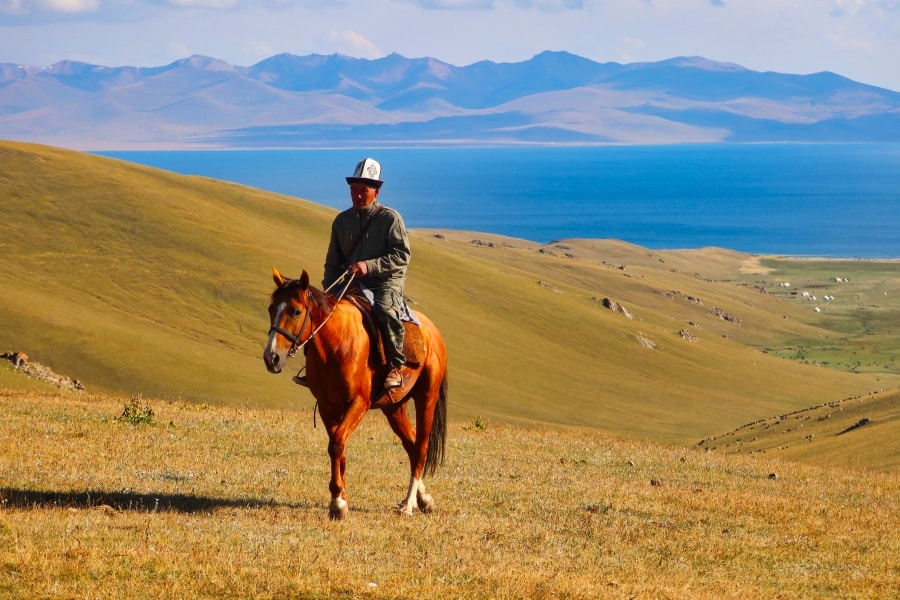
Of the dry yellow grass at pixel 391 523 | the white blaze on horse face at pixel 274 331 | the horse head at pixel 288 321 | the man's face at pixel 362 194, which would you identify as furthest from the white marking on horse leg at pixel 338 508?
the man's face at pixel 362 194

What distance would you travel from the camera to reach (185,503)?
44.2 ft

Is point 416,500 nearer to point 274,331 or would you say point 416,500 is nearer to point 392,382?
point 392,382

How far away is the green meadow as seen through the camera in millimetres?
10688

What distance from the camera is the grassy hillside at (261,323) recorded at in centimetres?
5116

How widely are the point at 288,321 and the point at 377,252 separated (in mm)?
2109

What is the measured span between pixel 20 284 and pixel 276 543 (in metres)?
53.0

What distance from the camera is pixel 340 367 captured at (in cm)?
1317

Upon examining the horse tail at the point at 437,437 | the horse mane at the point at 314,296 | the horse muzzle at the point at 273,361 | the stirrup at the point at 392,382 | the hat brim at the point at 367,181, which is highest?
the hat brim at the point at 367,181

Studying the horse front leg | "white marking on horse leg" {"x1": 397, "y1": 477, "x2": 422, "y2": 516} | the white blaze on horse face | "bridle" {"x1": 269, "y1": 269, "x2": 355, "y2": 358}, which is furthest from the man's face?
"white marking on horse leg" {"x1": 397, "y1": 477, "x2": 422, "y2": 516}

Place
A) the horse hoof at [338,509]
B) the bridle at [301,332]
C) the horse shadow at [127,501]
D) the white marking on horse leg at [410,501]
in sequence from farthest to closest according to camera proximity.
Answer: the white marking on horse leg at [410,501], the horse hoof at [338,509], the horse shadow at [127,501], the bridle at [301,332]

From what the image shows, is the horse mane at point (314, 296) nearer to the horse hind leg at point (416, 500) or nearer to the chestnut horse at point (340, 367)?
the chestnut horse at point (340, 367)

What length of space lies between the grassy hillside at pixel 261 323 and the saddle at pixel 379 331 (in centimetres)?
3028

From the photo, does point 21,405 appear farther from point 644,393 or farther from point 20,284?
point 644,393

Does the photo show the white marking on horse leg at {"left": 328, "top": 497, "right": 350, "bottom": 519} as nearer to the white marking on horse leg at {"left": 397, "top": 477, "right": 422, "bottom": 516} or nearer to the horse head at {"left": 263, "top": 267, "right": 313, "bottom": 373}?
the white marking on horse leg at {"left": 397, "top": 477, "right": 422, "bottom": 516}
